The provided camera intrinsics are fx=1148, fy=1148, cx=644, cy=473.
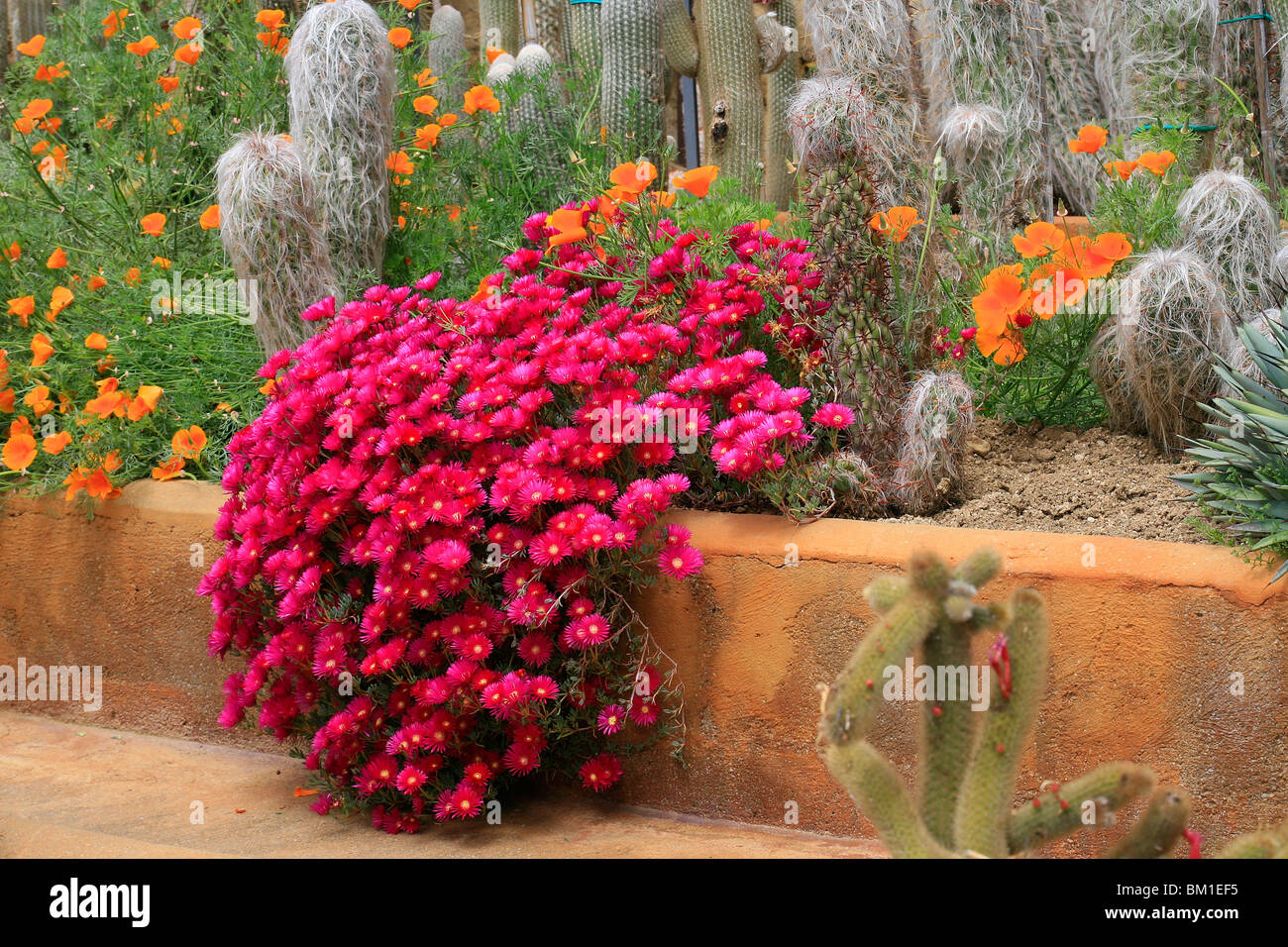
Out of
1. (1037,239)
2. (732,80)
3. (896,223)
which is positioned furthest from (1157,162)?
(732,80)

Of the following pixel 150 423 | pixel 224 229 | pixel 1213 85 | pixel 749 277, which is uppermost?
pixel 1213 85

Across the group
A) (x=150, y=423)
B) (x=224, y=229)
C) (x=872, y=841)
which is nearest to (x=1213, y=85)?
(x=872, y=841)

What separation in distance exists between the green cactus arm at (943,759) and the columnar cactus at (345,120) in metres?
3.00

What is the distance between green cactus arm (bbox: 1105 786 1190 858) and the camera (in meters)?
1.17

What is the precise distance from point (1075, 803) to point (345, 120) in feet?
10.9

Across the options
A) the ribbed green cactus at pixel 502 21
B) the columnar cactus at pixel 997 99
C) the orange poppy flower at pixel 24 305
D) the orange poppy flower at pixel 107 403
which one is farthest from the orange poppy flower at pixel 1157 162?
the ribbed green cactus at pixel 502 21

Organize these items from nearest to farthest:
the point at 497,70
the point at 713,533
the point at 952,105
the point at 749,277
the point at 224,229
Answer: the point at 713,533 < the point at 749,277 < the point at 224,229 < the point at 952,105 < the point at 497,70

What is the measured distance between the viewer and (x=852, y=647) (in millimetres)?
2664

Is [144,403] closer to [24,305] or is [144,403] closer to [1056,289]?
[24,305]

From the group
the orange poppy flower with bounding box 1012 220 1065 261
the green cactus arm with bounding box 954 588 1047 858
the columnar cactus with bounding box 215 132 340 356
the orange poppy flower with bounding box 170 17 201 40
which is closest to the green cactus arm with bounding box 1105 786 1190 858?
the green cactus arm with bounding box 954 588 1047 858

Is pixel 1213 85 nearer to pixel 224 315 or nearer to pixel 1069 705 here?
pixel 1069 705

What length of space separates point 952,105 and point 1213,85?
0.98 meters

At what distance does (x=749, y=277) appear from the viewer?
3199 mm

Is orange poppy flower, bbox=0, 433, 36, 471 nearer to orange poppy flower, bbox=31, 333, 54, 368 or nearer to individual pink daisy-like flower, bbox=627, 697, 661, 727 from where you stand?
orange poppy flower, bbox=31, 333, 54, 368
